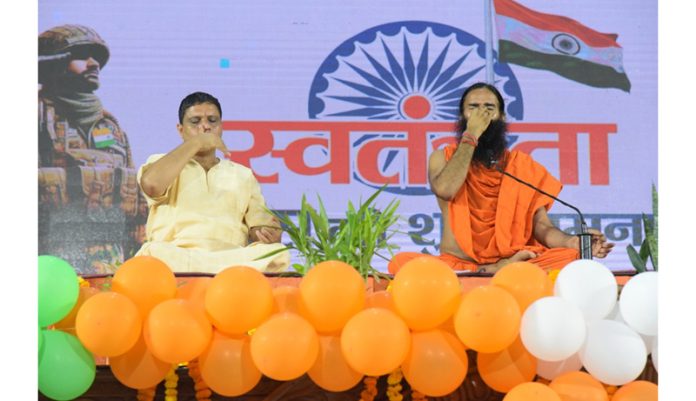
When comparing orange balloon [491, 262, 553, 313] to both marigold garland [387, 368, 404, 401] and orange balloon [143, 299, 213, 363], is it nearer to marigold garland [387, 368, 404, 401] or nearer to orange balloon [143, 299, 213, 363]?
marigold garland [387, 368, 404, 401]

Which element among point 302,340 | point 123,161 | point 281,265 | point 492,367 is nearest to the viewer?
point 302,340

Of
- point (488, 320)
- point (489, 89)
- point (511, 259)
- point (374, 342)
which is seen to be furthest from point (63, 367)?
point (489, 89)

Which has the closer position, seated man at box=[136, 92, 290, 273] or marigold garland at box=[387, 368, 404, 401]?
marigold garland at box=[387, 368, 404, 401]

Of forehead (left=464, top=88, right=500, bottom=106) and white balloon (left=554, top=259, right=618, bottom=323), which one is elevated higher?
forehead (left=464, top=88, right=500, bottom=106)

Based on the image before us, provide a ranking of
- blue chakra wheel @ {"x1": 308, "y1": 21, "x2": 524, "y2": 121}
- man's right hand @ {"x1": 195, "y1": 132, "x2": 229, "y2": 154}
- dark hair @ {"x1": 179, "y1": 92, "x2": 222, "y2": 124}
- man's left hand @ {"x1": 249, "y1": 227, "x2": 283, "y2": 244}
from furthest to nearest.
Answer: blue chakra wheel @ {"x1": 308, "y1": 21, "x2": 524, "y2": 121}, dark hair @ {"x1": 179, "y1": 92, "x2": 222, "y2": 124}, man's right hand @ {"x1": 195, "y1": 132, "x2": 229, "y2": 154}, man's left hand @ {"x1": 249, "y1": 227, "x2": 283, "y2": 244}

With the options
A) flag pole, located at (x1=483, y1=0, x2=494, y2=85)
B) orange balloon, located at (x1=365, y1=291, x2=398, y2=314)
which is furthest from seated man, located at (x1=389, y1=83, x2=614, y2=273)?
orange balloon, located at (x1=365, y1=291, x2=398, y2=314)

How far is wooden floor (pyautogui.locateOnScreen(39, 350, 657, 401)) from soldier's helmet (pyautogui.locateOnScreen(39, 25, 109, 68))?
9.28 feet

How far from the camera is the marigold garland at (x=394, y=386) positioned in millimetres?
1891

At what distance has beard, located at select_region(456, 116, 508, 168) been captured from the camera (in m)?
4.39

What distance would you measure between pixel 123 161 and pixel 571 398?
3.06m

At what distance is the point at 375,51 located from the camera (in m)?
4.61

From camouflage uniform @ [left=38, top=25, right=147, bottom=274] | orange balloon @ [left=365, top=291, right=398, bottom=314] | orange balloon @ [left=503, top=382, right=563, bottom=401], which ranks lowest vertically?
orange balloon @ [left=503, top=382, right=563, bottom=401]

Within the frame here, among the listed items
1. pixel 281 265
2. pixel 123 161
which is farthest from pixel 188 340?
pixel 123 161

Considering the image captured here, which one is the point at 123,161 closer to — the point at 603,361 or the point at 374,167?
the point at 374,167
